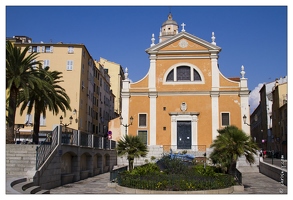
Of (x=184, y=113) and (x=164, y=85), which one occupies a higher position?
(x=164, y=85)

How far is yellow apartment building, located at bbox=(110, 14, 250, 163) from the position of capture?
3456 centimetres

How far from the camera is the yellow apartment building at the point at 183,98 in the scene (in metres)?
34.6

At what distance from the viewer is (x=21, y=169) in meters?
15.7

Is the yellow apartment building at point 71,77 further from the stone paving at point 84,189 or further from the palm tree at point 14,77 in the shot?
the stone paving at point 84,189

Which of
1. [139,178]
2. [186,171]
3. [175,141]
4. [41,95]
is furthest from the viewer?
[175,141]

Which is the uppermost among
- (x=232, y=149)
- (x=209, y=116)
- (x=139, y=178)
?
(x=209, y=116)

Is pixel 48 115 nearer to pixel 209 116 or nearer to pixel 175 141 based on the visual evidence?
pixel 175 141

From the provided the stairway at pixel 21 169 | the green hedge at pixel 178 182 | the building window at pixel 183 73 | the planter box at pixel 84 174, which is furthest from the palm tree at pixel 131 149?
the building window at pixel 183 73

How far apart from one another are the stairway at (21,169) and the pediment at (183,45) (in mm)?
21133

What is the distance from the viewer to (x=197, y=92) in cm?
3509

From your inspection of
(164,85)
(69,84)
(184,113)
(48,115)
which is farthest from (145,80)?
(48,115)

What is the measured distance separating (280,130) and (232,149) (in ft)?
118

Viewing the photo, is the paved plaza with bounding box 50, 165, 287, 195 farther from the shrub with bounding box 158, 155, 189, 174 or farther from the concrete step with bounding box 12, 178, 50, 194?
the shrub with bounding box 158, 155, 189, 174

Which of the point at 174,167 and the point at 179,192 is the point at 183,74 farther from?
the point at 179,192
